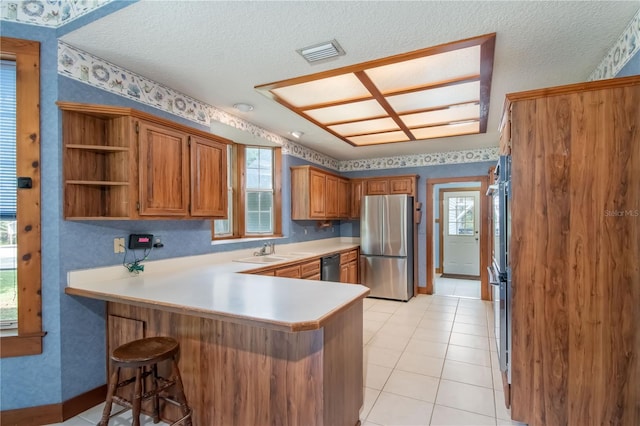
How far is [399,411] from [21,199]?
2.85m

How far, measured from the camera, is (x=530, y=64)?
7.41 ft

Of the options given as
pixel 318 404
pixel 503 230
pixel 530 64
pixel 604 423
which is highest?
pixel 530 64

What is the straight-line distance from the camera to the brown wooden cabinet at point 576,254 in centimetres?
163

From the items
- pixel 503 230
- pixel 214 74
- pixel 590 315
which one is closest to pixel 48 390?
pixel 214 74

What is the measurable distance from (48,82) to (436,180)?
5114mm

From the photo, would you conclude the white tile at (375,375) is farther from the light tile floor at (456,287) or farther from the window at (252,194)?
the light tile floor at (456,287)

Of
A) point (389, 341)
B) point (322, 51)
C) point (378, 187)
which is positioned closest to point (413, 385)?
point (389, 341)

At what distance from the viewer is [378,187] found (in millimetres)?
5621

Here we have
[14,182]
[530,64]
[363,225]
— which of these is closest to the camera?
[14,182]

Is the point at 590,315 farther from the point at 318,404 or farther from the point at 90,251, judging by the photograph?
the point at 90,251

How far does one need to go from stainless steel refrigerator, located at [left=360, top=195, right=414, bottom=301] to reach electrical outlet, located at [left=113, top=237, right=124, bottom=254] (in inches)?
146

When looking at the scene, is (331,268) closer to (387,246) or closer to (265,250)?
(265,250)

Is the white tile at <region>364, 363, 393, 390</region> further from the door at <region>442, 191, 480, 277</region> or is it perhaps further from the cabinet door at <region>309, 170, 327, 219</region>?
the door at <region>442, 191, 480, 277</region>

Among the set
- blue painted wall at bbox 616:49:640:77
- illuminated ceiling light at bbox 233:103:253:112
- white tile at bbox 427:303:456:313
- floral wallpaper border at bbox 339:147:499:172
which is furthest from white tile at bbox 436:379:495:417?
floral wallpaper border at bbox 339:147:499:172
